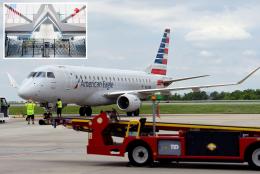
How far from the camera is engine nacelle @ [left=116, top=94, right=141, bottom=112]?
45719mm

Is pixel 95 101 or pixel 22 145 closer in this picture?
pixel 22 145

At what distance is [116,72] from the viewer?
169 feet

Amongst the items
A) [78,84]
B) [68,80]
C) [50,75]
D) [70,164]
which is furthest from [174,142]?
[78,84]

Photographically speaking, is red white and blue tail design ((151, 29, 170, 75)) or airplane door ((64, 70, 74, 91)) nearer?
airplane door ((64, 70, 74, 91))

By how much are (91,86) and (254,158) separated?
108 ft

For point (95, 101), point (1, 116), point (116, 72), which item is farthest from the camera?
point (116, 72)

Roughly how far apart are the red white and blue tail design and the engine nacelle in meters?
11.7

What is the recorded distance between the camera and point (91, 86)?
153ft

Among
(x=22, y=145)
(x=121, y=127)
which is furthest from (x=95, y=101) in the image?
(x=121, y=127)

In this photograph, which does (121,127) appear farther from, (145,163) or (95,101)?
(95,101)

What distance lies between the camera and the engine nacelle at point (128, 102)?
45719 mm

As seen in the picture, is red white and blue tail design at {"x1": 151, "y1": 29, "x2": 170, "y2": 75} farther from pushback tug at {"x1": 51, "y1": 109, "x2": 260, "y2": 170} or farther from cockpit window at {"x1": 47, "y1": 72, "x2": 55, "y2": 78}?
pushback tug at {"x1": 51, "y1": 109, "x2": 260, "y2": 170}

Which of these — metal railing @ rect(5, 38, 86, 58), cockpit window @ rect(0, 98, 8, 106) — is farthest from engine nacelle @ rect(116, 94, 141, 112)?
metal railing @ rect(5, 38, 86, 58)

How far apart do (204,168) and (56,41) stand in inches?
1817
